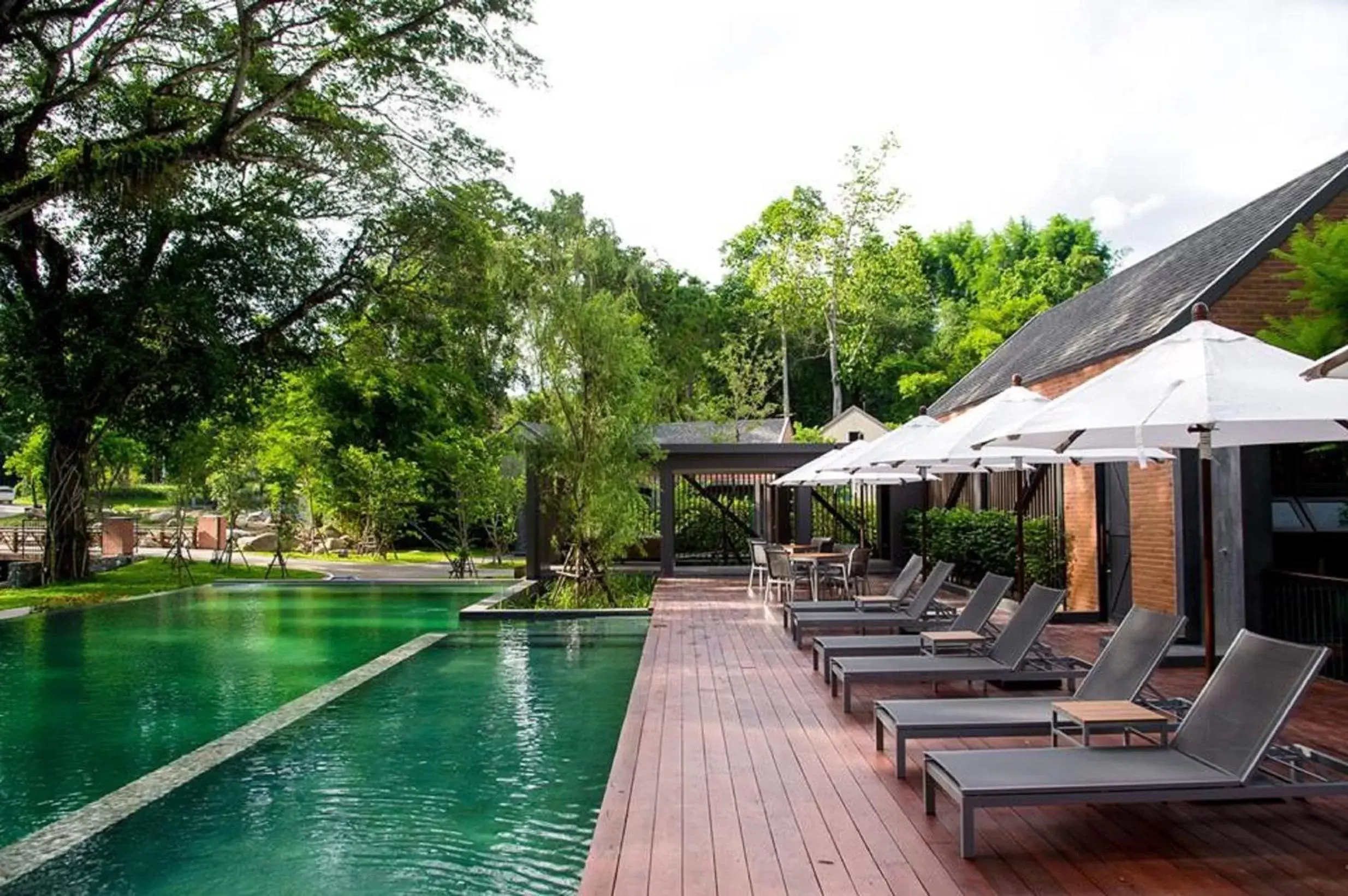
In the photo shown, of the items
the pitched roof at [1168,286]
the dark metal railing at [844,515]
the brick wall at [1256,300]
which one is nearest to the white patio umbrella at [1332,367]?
the pitched roof at [1168,286]

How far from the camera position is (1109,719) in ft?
15.5

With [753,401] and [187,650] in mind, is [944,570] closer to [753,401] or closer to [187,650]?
[187,650]

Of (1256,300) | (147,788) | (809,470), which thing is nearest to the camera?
(147,788)

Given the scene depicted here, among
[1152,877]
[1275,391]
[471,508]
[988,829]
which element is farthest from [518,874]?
[471,508]

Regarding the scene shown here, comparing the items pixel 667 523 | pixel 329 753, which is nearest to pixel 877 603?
pixel 329 753

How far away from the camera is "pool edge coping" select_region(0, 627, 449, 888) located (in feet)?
18.9

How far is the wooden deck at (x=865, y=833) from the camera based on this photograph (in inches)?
152

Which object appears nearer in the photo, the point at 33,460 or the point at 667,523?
the point at 667,523

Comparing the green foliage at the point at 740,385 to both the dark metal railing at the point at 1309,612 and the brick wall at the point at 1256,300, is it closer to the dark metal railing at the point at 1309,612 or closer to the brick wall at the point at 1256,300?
the brick wall at the point at 1256,300

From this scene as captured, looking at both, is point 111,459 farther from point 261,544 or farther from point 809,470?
point 809,470

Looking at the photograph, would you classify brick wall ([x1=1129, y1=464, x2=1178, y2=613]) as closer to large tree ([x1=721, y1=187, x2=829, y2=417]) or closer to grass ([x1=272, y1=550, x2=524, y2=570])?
grass ([x1=272, y1=550, x2=524, y2=570])

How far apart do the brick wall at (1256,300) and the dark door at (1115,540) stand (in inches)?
77.4

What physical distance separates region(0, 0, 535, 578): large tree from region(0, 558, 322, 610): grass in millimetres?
1160

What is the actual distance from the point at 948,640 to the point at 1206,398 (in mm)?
3488
